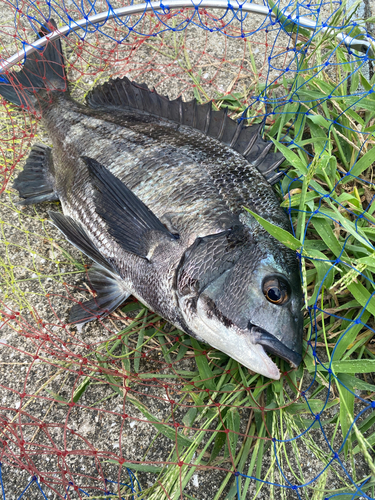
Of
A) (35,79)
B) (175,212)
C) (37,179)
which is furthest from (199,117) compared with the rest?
(35,79)

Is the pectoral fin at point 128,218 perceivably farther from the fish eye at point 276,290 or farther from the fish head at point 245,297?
the fish eye at point 276,290

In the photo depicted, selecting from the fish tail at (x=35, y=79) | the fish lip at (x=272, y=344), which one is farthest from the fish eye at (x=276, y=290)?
the fish tail at (x=35, y=79)

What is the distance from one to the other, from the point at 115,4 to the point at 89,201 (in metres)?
2.20

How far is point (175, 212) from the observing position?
72.7 inches

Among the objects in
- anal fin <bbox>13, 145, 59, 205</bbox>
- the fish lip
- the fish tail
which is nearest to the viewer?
the fish lip

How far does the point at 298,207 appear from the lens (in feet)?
6.32

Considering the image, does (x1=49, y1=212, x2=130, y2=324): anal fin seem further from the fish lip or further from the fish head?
the fish lip

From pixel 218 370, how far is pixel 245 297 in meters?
0.58

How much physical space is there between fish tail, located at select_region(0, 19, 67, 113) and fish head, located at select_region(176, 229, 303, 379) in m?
1.92

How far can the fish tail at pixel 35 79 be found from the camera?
2.67m

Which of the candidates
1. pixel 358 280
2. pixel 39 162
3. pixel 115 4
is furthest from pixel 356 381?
pixel 115 4

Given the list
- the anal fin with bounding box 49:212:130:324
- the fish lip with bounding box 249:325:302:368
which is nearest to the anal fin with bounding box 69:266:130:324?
the anal fin with bounding box 49:212:130:324

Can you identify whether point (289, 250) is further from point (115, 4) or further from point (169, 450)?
point (115, 4)

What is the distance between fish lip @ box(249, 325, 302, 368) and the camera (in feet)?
4.80
